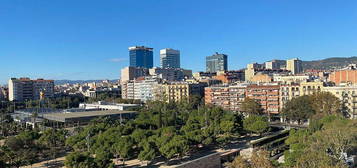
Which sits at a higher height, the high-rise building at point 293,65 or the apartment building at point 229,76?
the high-rise building at point 293,65

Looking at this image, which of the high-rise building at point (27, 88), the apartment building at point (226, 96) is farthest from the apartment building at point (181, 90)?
the high-rise building at point (27, 88)

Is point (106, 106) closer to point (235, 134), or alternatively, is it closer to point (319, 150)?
point (235, 134)

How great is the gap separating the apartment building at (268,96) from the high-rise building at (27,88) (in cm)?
7258

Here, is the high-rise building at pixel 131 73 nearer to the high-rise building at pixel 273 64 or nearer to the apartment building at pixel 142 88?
the apartment building at pixel 142 88

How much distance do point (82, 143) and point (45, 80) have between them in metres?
84.6

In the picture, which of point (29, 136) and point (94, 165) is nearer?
point (94, 165)

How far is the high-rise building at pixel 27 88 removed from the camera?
341 ft

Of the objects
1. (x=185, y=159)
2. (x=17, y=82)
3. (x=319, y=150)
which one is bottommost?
(x=185, y=159)

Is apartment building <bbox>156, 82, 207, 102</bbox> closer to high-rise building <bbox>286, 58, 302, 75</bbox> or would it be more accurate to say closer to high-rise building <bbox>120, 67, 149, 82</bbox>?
high-rise building <bbox>120, 67, 149, 82</bbox>

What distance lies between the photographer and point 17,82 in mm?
103562

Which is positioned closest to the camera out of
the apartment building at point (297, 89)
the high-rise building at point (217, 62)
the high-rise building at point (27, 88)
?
the apartment building at point (297, 89)

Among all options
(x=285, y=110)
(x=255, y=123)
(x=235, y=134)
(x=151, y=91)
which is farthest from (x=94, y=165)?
(x=151, y=91)

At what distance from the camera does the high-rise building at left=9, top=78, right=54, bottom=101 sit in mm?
103812

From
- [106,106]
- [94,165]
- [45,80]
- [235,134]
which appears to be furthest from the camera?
[45,80]
